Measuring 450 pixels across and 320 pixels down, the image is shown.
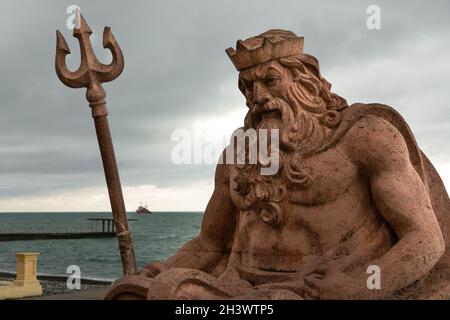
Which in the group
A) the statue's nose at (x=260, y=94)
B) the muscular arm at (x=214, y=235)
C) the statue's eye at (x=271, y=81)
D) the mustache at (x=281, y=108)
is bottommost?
the muscular arm at (x=214, y=235)

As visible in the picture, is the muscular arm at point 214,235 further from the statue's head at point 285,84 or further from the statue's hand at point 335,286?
the statue's hand at point 335,286

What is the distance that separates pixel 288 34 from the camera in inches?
166

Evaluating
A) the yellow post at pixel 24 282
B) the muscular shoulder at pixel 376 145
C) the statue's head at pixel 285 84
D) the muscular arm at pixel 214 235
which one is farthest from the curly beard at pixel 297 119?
the yellow post at pixel 24 282

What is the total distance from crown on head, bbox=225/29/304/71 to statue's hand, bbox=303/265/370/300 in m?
1.38

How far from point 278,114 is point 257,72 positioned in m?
0.30

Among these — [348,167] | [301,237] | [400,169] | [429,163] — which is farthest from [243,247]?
[429,163]

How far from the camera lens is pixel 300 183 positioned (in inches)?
154

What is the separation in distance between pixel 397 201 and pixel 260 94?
3.55ft

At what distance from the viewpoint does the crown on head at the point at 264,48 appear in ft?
13.3

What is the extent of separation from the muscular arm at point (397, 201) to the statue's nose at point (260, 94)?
0.58 m

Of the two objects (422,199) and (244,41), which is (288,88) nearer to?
(244,41)

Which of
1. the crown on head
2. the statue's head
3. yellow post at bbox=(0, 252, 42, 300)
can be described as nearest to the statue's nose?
the statue's head

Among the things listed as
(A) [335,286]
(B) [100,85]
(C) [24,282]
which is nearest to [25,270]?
(C) [24,282]

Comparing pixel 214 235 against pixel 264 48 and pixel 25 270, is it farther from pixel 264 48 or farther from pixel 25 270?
pixel 25 270
